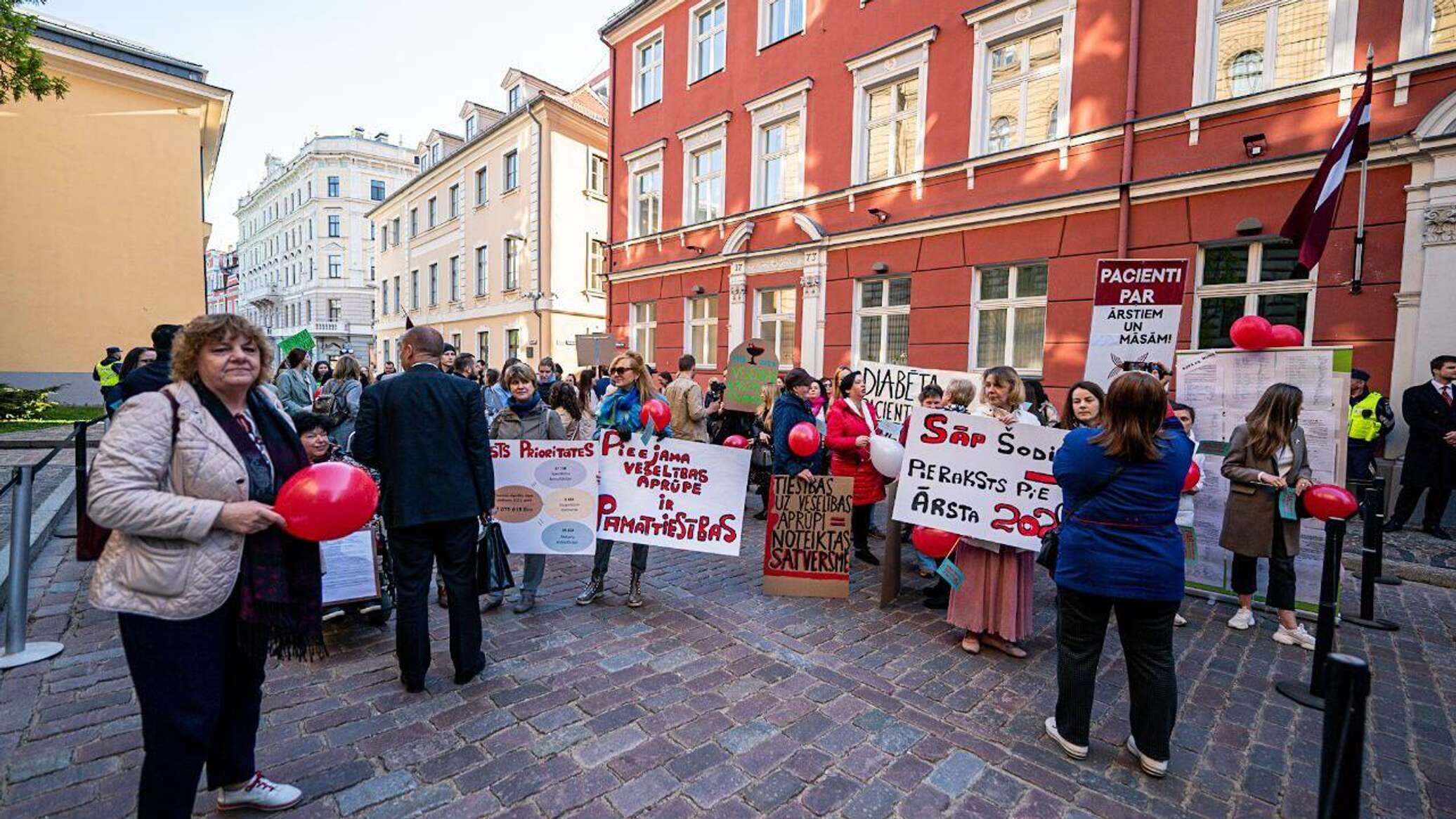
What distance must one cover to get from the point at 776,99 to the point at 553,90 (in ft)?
48.3

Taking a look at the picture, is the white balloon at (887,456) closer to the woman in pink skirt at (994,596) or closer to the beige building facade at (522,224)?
the woman in pink skirt at (994,596)

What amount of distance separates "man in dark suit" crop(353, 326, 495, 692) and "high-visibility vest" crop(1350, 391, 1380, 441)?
9.11m

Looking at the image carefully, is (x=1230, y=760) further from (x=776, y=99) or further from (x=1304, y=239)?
(x=776, y=99)

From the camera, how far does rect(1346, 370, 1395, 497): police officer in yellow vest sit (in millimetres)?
7223

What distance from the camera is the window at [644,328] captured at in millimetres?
17859

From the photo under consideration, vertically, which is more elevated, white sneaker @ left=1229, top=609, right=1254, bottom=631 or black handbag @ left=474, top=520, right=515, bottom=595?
black handbag @ left=474, top=520, right=515, bottom=595

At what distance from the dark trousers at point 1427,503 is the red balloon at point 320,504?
9.90 metres

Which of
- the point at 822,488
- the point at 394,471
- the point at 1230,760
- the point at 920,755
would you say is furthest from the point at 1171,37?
the point at 394,471

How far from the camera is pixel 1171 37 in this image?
29.2ft

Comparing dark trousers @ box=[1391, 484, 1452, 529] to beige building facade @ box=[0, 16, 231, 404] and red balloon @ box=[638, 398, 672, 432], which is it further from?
beige building facade @ box=[0, 16, 231, 404]

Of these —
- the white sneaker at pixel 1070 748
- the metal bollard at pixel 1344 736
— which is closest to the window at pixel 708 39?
the white sneaker at pixel 1070 748

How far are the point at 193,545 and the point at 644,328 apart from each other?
16333 millimetres

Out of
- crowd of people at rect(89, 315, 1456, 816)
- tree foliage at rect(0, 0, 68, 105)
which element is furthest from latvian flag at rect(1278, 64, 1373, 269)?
tree foliage at rect(0, 0, 68, 105)

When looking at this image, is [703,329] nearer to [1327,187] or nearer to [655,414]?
[655,414]
